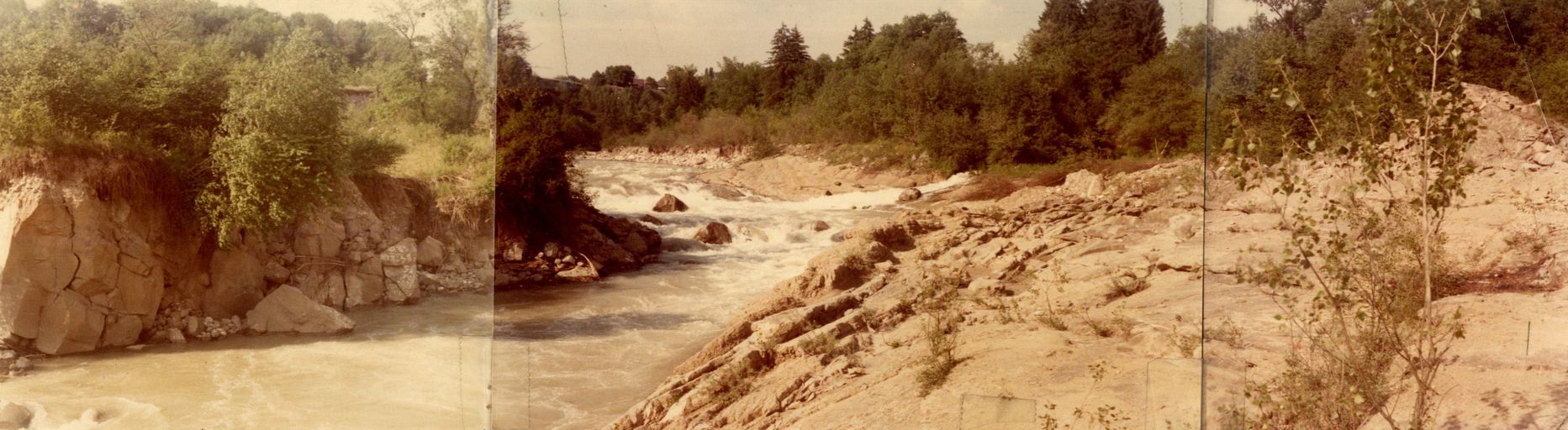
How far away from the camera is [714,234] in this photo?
677 centimetres

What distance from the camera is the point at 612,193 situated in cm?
680

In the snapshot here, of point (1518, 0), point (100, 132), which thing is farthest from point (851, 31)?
point (100, 132)

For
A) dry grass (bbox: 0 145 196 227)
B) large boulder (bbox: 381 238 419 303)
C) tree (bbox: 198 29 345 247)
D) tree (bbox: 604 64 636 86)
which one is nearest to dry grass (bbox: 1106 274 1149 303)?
tree (bbox: 604 64 636 86)

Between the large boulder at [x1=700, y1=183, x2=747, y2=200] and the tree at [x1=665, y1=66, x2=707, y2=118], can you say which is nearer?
the tree at [x1=665, y1=66, x2=707, y2=118]

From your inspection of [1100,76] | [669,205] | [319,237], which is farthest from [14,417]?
[1100,76]

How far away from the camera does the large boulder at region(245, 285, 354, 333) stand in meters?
6.53

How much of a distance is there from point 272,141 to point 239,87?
1.35 ft

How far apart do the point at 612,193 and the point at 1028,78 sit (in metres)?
2.78

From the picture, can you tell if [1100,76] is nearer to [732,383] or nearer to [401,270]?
[732,383]

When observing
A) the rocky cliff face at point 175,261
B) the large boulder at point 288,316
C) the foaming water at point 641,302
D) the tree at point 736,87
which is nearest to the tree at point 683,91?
the tree at point 736,87

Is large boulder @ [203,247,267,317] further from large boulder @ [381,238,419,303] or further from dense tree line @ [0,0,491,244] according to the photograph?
large boulder @ [381,238,419,303]

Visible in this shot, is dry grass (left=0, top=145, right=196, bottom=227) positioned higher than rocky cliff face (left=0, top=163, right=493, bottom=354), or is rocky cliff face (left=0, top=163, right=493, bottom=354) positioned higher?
dry grass (left=0, top=145, right=196, bottom=227)

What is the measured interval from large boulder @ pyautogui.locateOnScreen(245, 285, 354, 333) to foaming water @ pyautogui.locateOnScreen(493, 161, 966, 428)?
1098 millimetres

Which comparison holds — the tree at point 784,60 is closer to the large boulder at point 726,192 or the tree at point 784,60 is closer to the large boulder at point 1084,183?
the large boulder at point 726,192
